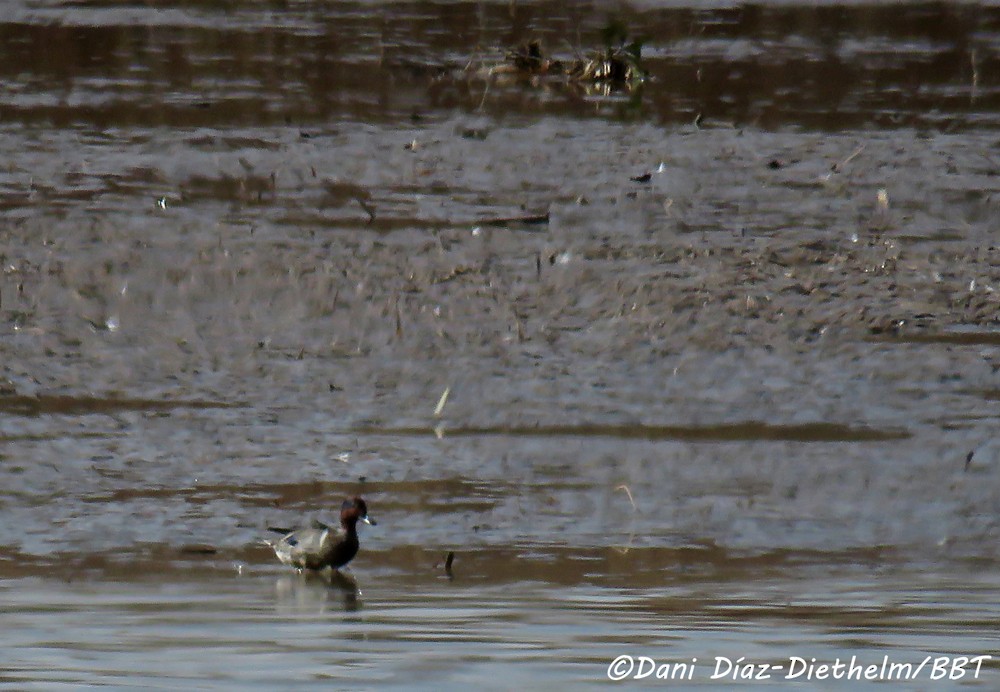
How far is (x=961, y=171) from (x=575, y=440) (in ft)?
→ 14.6

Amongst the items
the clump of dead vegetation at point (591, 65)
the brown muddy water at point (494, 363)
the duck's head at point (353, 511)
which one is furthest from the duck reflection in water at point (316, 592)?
the clump of dead vegetation at point (591, 65)

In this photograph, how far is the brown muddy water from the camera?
18.9 feet

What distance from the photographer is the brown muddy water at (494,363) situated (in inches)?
227

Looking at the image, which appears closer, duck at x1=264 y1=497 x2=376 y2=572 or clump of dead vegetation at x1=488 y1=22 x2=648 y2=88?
duck at x1=264 y1=497 x2=376 y2=572

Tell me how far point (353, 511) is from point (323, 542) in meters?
0.25

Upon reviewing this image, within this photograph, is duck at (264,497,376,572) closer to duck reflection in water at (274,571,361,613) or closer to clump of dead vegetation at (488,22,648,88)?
duck reflection in water at (274,571,361,613)

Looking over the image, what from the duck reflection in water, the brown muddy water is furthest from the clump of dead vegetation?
the duck reflection in water

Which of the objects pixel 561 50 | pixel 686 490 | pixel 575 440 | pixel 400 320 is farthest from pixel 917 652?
pixel 561 50

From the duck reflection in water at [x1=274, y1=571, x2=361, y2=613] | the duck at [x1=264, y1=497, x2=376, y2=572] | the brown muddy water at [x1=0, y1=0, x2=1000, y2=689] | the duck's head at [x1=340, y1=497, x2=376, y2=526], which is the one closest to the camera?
the brown muddy water at [x1=0, y1=0, x2=1000, y2=689]

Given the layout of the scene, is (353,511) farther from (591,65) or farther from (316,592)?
(591,65)

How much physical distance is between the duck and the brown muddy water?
8 centimetres

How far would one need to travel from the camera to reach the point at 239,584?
6195mm

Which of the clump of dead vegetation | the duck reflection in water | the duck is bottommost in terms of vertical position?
the duck reflection in water

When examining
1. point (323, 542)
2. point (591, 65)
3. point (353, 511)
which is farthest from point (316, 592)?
point (591, 65)
